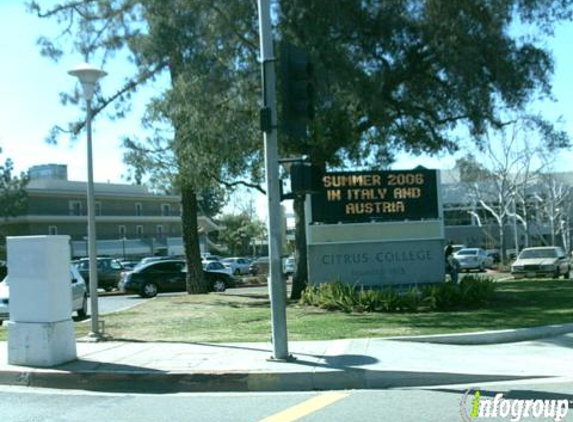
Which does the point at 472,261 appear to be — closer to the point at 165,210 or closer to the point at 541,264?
the point at 541,264

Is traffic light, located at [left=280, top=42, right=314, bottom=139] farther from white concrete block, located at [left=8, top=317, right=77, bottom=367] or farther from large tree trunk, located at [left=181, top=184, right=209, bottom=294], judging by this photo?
large tree trunk, located at [left=181, top=184, right=209, bottom=294]

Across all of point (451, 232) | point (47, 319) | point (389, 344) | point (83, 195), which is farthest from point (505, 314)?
point (451, 232)

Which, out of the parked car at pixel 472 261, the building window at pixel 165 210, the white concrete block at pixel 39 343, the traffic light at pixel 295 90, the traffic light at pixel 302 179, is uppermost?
the building window at pixel 165 210

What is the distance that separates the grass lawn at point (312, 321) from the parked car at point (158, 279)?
10.6 metres

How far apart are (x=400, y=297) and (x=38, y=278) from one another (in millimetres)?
8900

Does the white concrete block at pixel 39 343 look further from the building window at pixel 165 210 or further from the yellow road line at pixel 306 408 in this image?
the building window at pixel 165 210

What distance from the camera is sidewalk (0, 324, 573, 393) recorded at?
29.9ft

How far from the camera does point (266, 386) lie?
29.7ft

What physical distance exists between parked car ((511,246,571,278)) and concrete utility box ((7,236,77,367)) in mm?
24573

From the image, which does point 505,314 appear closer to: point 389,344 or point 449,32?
point 389,344

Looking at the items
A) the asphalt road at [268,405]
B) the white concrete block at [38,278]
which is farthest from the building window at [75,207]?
the asphalt road at [268,405]

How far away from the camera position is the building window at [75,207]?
2606 inches
